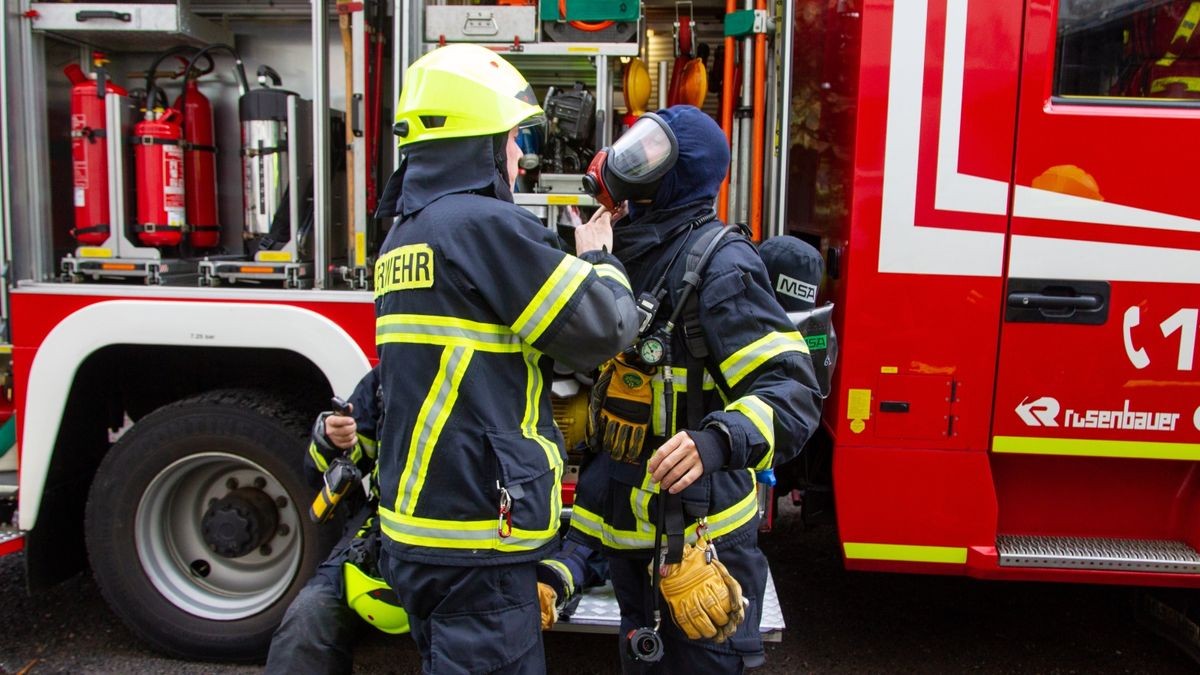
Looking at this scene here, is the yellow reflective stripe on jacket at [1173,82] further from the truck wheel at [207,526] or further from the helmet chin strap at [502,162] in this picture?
the truck wheel at [207,526]

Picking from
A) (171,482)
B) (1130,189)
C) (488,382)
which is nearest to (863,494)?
(1130,189)

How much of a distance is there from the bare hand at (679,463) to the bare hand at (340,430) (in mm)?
909

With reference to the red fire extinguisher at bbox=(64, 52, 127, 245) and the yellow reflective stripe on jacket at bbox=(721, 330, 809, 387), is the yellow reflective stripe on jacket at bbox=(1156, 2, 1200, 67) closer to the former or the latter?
the yellow reflective stripe on jacket at bbox=(721, 330, 809, 387)

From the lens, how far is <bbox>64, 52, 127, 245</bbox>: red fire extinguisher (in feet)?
11.5

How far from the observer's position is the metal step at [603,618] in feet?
9.83

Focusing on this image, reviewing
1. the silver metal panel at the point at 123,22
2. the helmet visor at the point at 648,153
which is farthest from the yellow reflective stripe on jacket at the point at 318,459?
the silver metal panel at the point at 123,22

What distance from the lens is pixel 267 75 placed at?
147 inches

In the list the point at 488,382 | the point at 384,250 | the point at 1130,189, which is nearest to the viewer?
the point at 488,382

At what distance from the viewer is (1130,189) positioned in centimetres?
285

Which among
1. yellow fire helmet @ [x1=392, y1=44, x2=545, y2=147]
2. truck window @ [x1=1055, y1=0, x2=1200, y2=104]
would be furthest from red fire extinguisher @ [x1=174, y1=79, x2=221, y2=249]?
truck window @ [x1=1055, y1=0, x2=1200, y2=104]

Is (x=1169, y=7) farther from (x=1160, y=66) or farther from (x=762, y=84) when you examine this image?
(x=762, y=84)

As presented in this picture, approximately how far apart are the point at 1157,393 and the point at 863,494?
0.96 metres

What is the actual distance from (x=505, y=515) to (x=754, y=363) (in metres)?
0.64

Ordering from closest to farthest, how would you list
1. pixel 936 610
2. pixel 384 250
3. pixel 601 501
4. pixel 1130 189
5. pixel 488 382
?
pixel 488 382, pixel 384 250, pixel 601 501, pixel 1130 189, pixel 936 610
